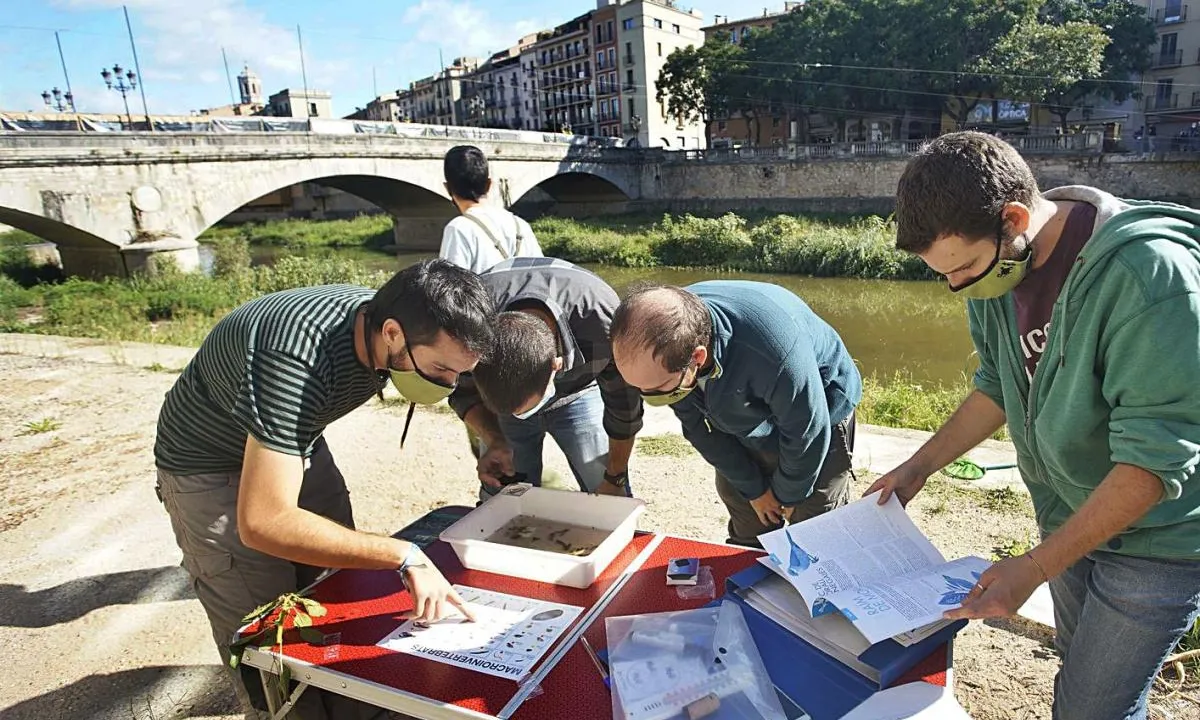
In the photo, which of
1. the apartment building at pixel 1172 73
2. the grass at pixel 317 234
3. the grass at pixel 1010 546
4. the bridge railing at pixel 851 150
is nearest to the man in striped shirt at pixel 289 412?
the grass at pixel 1010 546

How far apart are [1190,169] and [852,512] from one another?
26072mm

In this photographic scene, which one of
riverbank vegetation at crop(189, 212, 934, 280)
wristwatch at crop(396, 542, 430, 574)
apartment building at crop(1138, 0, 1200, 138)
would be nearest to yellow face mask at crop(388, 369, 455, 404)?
wristwatch at crop(396, 542, 430, 574)

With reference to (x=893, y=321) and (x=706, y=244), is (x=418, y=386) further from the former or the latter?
(x=706, y=244)

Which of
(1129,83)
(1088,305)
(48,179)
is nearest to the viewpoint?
(1088,305)

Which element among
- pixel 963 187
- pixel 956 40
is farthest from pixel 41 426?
pixel 956 40

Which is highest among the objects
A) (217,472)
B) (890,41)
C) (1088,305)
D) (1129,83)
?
(890,41)

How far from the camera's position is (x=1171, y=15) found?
30953mm

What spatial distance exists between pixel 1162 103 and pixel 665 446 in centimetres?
3779

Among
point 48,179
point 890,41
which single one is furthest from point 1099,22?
point 48,179

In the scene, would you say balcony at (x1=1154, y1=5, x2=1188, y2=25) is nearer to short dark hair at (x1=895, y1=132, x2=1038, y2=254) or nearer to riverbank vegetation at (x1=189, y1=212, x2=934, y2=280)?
riverbank vegetation at (x1=189, y1=212, x2=934, y2=280)

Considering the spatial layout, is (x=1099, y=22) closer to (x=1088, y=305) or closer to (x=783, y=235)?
(x=783, y=235)

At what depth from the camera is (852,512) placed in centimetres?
182

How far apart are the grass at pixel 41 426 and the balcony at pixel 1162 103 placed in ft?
131

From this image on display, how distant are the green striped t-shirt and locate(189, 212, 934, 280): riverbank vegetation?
15301 millimetres
